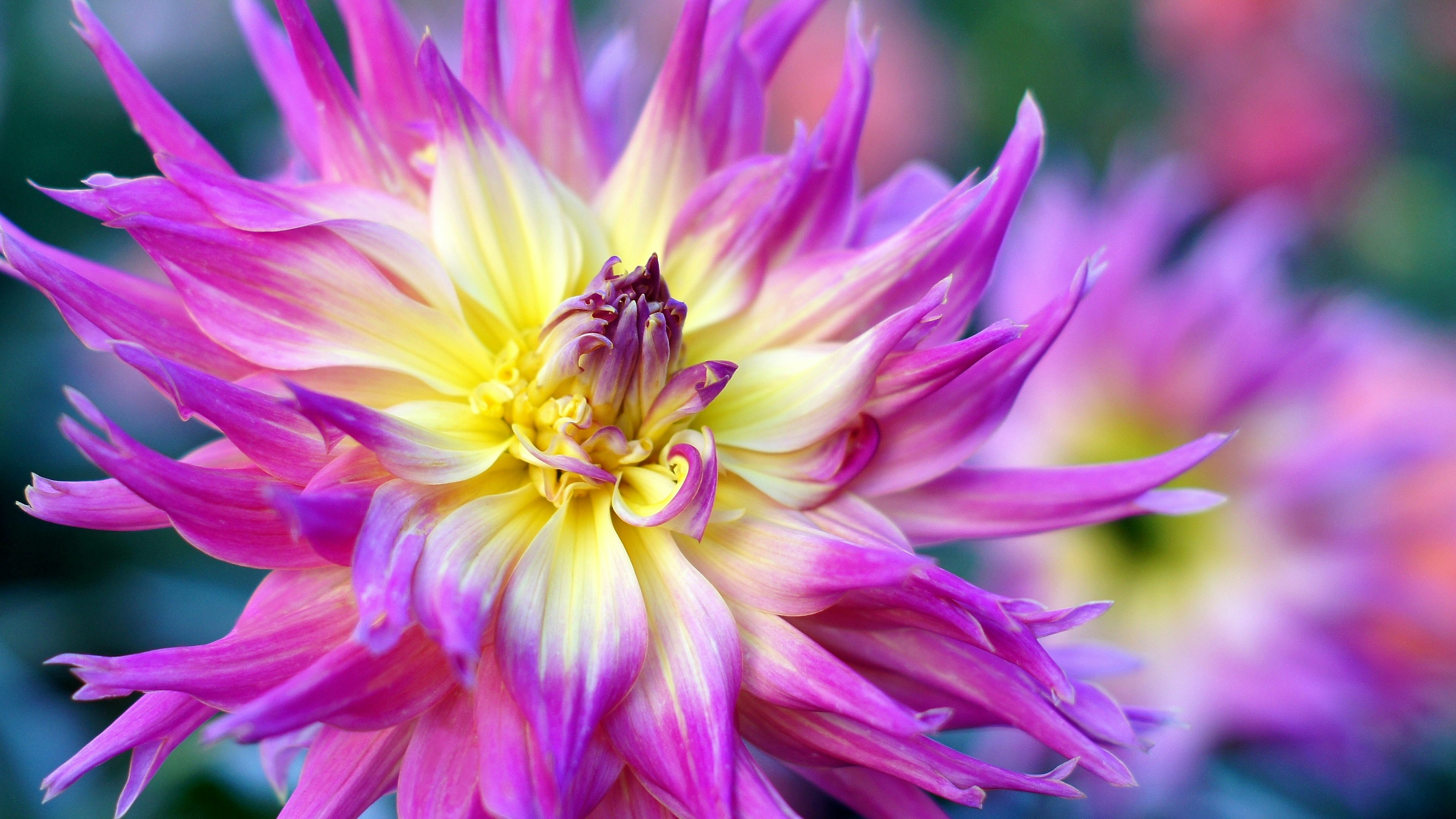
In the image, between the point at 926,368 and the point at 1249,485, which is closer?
the point at 926,368

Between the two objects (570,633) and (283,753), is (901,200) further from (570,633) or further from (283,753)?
(283,753)

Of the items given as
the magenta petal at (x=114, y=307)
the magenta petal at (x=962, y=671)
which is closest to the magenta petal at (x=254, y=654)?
the magenta petal at (x=114, y=307)

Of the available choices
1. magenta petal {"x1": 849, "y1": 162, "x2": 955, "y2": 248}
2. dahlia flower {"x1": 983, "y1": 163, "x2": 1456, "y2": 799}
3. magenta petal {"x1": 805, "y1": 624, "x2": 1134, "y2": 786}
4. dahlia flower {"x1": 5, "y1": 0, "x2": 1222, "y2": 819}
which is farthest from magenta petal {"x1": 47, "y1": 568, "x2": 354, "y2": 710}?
dahlia flower {"x1": 983, "y1": 163, "x2": 1456, "y2": 799}

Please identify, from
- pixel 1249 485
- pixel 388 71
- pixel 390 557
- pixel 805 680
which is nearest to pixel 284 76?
pixel 388 71

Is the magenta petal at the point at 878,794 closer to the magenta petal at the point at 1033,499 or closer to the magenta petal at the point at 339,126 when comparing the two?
the magenta petal at the point at 1033,499

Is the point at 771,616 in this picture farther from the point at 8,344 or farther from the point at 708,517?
the point at 8,344

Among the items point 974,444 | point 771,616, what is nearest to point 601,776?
point 771,616

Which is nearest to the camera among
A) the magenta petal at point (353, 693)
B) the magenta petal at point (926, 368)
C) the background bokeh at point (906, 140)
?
the magenta petal at point (353, 693)
